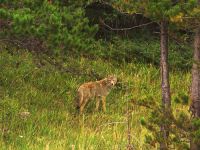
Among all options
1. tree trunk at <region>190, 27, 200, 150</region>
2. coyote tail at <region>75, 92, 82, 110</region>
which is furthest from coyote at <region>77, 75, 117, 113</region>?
tree trunk at <region>190, 27, 200, 150</region>

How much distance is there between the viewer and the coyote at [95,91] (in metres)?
11.8

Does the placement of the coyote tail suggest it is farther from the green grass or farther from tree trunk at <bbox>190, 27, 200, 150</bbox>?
tree trunk at <bbox>190, 27, 200, 150</bbox>

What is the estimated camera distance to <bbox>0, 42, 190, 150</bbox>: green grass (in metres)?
8.90

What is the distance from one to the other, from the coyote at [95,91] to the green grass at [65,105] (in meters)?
0.23

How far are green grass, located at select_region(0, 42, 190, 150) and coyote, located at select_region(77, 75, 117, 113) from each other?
227 millimetres

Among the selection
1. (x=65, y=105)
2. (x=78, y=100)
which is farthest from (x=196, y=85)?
(x=65, y=105)

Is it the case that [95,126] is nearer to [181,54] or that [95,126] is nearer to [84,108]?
[84,108]

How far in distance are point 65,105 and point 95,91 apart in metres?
0.75

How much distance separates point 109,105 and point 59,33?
10.4ft

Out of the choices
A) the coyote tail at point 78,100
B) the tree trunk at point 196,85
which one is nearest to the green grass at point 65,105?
the coyote tail at point 78,100

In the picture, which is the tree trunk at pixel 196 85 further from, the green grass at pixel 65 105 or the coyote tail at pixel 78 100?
the coyote tail at pixel 78 100

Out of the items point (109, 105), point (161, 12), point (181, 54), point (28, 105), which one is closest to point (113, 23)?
point (181, 54)

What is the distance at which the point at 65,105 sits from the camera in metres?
12.0

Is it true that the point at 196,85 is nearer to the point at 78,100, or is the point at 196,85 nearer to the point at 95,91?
the point at 78,100
